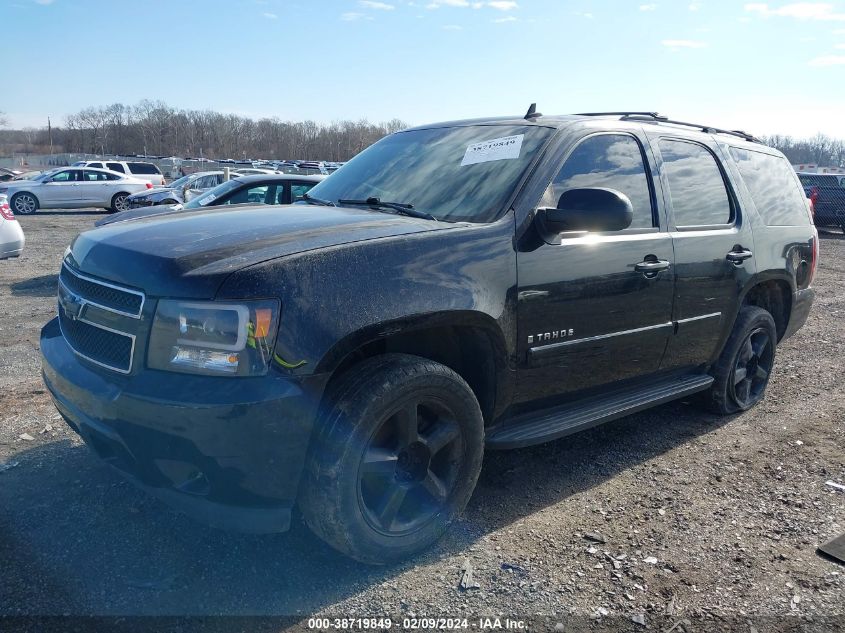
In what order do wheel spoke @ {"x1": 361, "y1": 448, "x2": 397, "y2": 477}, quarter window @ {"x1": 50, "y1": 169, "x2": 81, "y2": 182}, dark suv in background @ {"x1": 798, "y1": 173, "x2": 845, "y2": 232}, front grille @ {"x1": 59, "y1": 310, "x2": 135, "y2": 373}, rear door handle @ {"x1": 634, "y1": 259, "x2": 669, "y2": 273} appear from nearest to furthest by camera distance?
front grille @ {"x1": 59, "y1": 310, "x2": 135, "y2": 373}, wheel spoke @ {"x1": 361, "y1": 448, "x2": 397, "y2": 477}, rear door handle @ {"x1": 634, "y1": 259, "x2": 669, "y2": 273}, dark suv in background @ {"x1": 798, "y1": 173, "x2": 845, "y2": 232}, quarter window @ {"x1": 50, "y1": 169, "x2": 81, "y2": 182}

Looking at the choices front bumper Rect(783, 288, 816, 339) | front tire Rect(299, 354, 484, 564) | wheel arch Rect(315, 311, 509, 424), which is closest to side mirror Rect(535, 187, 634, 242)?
wheel arch Rect(315, 311, 509, 424)

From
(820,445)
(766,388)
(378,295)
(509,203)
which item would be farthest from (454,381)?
(766,388)

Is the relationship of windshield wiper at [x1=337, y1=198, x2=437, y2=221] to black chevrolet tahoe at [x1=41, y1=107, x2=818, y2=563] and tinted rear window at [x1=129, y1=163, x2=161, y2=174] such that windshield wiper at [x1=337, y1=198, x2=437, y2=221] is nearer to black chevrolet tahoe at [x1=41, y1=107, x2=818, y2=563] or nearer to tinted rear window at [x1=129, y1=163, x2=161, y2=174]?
black chevrolet tahoe at [x1=41, y1=107, x2=818, y2=563]

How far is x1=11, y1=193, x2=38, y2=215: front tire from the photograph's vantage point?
22.0m

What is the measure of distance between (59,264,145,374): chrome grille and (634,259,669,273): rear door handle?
2.49 meters

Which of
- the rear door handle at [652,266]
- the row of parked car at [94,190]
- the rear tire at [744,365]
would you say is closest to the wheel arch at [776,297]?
the rear tire at [744,365]

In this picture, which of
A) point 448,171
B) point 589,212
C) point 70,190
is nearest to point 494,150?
point 448,171

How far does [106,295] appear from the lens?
2.70 metres

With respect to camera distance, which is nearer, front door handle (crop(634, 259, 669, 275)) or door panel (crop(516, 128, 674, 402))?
door panel (crop(516, 128, 674, 402))

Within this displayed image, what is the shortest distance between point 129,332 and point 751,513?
10.2ft

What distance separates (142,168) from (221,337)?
30.7 meters

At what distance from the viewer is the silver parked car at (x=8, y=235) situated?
29.4 feet

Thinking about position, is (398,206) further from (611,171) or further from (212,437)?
(212,437)

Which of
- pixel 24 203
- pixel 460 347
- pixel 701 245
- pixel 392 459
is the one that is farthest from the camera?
pixel 24 203
